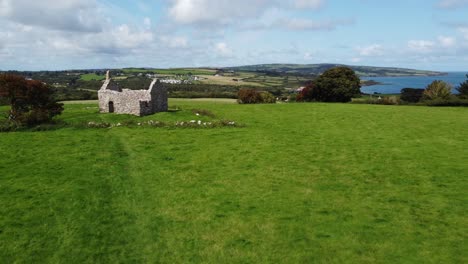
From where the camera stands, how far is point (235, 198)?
15211 millimetres

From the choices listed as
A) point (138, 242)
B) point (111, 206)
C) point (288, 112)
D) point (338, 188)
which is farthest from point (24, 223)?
point (288, 112)

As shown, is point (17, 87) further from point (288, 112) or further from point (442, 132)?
point (442, 132)

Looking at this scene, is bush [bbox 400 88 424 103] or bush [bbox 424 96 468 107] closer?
bush [bbox 424 96 468 107]

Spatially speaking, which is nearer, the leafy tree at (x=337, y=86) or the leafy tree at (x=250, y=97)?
the leafy tree at (x=250, y=97)

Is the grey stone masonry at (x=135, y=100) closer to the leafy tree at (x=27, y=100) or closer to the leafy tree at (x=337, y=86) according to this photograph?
the leafy tree at (x=27, y=100)

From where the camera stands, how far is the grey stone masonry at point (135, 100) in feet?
124

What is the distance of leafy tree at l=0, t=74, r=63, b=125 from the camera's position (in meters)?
31.7

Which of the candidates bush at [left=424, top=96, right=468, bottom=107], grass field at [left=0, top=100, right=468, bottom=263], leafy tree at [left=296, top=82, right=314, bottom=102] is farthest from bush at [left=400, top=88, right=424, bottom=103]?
grass field at [left=0, top=100, right=468, bottom=263]

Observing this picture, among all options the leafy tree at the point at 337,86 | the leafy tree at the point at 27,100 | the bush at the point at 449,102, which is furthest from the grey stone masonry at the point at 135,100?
the bush at the point at 449,102

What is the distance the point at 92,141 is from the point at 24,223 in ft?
45.3

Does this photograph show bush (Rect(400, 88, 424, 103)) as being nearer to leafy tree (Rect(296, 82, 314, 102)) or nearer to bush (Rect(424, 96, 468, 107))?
bush (Rect(424, 96, 468, 107))

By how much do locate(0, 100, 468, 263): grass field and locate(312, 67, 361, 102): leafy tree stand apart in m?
31.4

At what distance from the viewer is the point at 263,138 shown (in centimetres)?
2686

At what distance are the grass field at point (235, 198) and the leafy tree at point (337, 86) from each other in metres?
31.4
